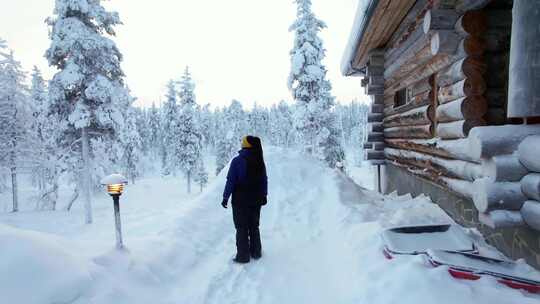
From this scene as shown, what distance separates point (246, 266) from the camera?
4.92 m

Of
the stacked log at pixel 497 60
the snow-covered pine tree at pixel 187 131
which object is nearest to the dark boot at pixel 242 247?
the stacked log at pixel 497 60

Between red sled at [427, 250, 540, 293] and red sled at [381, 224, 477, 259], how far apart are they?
33 centimetres

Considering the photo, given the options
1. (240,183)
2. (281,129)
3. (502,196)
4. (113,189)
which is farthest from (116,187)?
(281,129)

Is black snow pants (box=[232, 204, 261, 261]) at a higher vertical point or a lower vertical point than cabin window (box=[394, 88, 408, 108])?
lower

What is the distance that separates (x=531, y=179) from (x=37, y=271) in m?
4.67

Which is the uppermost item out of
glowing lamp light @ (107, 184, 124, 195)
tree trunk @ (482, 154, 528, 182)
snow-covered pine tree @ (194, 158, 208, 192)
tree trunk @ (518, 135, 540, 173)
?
tree trunk @ (518, 135, 540, 173)

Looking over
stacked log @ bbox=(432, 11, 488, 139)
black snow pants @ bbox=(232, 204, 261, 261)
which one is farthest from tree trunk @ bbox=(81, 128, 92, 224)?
stacked log @ bbox=(432, 11, 488, 139)

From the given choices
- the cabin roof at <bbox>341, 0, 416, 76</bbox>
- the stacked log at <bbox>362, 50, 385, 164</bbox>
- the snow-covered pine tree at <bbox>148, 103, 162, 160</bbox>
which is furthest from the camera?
the snow-covered pine tree at <bbox>148, 103, 162, 160</bbox>

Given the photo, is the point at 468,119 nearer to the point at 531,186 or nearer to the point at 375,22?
the point at 531,186

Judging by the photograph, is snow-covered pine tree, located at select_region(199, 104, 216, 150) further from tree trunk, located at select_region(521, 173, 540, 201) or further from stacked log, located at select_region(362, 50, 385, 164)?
tree trunk, located at select_region(521, 173, 540, 201)

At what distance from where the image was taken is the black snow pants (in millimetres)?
5074

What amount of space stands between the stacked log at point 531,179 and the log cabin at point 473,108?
0.01 m

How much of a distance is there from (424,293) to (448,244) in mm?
1223

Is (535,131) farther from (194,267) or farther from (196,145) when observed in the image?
(196,145)
